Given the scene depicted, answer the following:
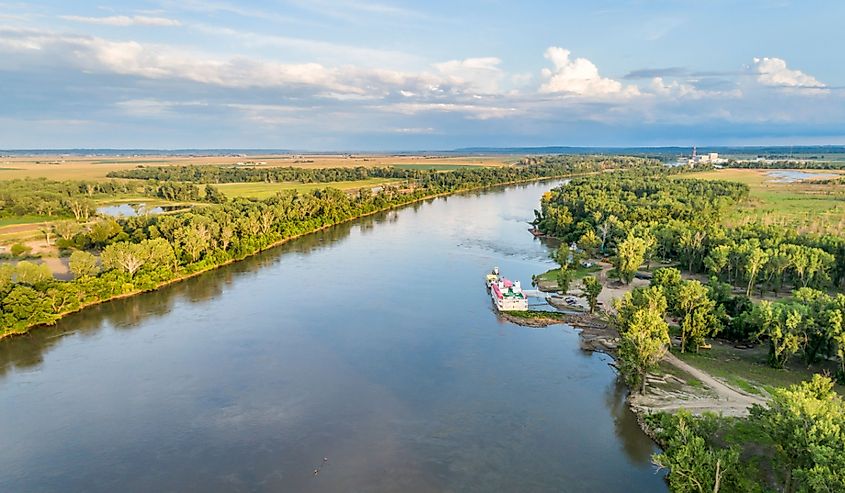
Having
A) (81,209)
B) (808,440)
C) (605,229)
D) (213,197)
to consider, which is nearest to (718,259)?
(605,229)

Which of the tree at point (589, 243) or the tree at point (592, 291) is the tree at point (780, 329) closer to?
the tree at point (592, 291)

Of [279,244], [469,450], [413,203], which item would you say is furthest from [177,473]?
[413,203]

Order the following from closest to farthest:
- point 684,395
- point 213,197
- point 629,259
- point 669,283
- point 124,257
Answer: point 684,395 → point 669,283 → point 124,257 → point 629,259 → point 213,197

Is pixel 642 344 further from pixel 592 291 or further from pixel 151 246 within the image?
pixel 151 246

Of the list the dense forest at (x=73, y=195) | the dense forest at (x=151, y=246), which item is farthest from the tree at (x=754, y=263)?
the dense forest at (x=73, y=195)

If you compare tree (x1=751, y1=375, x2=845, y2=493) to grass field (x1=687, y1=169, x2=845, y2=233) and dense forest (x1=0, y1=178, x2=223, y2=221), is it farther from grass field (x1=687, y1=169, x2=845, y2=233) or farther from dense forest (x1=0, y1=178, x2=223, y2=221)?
dense forest (x1=0, y1=178, x2=223, y2=221)
